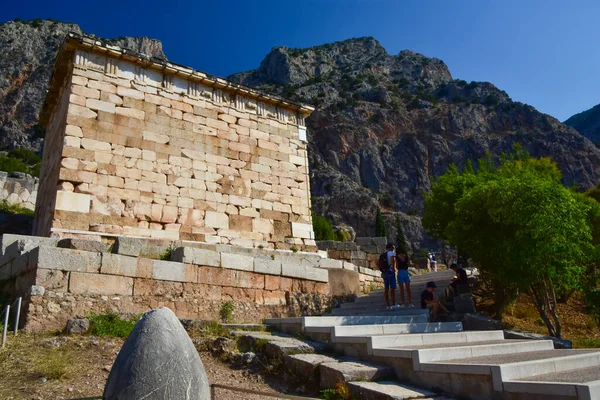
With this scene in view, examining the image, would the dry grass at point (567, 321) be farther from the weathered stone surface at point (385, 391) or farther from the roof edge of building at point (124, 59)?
the roof edge of building at point (124, 59)

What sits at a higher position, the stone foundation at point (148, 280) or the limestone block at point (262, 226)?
the limestone block at point (262, 226)

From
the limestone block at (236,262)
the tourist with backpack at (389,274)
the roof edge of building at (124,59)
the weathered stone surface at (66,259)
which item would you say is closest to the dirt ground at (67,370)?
the weathered stone surface at (66,259)

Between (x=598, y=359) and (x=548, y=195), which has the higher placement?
(x=548, y=195)

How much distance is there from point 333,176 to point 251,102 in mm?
52738

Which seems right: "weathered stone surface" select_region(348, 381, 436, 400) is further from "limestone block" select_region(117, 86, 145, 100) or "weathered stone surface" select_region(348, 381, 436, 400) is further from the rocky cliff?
the rocky cliff

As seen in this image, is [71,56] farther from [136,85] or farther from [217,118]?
[217,118]

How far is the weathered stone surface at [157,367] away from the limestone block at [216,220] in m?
7.20

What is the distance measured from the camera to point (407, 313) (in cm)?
912

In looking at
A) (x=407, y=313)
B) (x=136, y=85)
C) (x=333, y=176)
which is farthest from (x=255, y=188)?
(x=333, y=176)

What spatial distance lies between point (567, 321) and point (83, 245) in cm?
1295

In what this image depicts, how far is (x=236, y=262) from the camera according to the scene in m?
8.95

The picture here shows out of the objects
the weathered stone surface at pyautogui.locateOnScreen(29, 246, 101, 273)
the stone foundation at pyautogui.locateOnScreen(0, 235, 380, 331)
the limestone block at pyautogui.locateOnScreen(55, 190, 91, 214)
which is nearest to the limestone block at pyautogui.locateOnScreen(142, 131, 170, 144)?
the limestone block at pyautogui.locateOnScreen(55, 190, 91, 214)

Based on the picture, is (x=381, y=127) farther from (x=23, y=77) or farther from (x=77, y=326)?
(x=77, y=326)

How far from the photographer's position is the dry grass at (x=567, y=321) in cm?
1122
